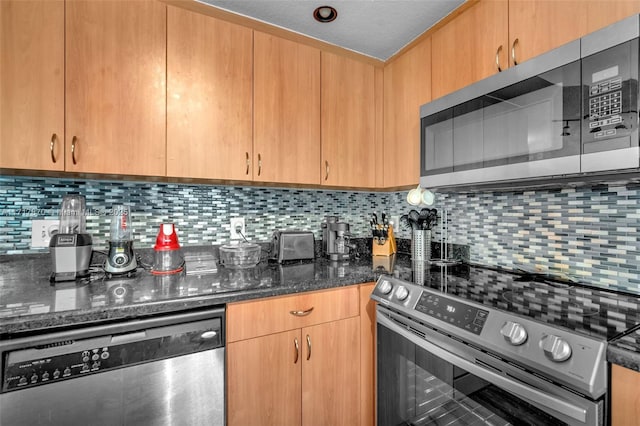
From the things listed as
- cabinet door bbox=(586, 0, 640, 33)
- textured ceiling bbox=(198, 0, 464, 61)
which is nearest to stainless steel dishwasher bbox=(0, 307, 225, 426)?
textured ceiling bbox=(198, 0, 464, 61)

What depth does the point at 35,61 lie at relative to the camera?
1110 mm

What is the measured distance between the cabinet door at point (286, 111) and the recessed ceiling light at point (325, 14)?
0.59 feet

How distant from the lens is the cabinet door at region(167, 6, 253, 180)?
1334 millimetres

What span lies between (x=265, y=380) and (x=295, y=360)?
141mm

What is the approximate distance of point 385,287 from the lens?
1287 millimetres

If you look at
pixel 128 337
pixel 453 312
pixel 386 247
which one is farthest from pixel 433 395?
pixel 128 337

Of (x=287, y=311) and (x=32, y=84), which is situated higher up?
(x=32, y=84)

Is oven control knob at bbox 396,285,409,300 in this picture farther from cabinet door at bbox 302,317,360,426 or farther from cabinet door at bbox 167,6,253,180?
cabinet door at bbox 167,6,253,180

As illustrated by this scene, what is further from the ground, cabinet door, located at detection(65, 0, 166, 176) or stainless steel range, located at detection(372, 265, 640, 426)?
cabinet door, located at detection(65, 0, 166, 176)

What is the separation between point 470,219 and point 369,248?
75cm

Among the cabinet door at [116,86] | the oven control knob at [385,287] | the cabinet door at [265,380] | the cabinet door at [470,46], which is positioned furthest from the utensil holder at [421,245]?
the cabinet door at [116,86]

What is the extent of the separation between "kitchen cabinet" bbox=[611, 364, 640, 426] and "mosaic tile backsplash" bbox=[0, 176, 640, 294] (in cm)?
65

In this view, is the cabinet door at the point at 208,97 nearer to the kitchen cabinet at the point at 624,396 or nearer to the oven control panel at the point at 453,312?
the oven control panel at the point at 453,312

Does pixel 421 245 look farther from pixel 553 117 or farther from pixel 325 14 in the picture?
pixel 325 14
